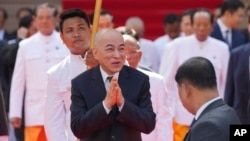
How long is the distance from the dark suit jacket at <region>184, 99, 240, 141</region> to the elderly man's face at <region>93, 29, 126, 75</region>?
1098mm

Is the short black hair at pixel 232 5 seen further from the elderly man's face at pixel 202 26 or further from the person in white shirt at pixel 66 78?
the person in white shirt at pixel 66 78

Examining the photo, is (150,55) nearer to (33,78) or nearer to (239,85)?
(239,85)

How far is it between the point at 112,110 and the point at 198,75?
96 centimetres

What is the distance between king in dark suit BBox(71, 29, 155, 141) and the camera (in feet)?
25.0

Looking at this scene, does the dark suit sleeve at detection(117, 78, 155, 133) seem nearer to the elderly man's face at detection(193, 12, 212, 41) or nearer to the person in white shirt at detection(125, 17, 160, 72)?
the elderly man's face at detection(193, 12, 212, 41)

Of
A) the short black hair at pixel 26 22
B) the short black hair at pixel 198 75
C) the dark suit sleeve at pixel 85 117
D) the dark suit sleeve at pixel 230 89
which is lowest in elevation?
the dark suit sleeve at pixel 230 89

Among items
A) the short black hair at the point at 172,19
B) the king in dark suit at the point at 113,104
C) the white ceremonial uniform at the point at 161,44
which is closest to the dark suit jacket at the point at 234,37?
the white ceremonial uniform at the point at 161,44

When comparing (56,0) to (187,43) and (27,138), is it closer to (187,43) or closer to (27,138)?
(187,43)

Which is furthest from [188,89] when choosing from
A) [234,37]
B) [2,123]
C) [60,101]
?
[234,37]

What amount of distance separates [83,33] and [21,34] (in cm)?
654

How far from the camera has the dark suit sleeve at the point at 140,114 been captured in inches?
299

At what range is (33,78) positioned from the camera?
38.5 ft

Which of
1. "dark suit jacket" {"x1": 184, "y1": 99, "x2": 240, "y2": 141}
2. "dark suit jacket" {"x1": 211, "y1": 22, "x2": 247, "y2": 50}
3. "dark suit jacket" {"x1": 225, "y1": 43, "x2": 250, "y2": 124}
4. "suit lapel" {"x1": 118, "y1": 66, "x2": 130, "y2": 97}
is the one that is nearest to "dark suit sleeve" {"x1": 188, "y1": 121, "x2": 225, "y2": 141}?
"dark suit jacket" {"x1": 184, "y1": 99, "x2": 240, "y2": 141}

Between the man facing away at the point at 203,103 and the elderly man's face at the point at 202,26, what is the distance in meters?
6.31
